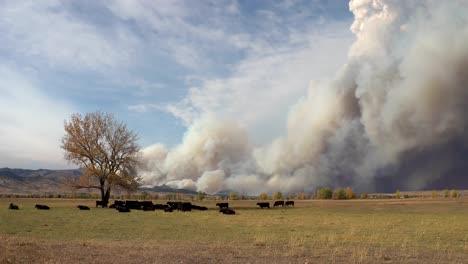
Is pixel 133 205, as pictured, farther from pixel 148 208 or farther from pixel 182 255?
pixel 182 255

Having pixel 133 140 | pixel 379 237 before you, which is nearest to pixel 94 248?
pixel 379 237

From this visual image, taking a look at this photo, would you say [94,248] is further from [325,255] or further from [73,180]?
[73,180]

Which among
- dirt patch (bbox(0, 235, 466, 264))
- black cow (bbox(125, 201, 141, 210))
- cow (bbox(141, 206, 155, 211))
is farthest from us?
black cow (bbox(125, 201, 141, 210))

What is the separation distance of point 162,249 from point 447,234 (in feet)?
63.8

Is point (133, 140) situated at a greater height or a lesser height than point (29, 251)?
greater

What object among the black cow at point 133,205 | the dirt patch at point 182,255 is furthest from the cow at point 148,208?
the dirt patch at point 182,255

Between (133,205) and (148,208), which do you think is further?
(133,205)

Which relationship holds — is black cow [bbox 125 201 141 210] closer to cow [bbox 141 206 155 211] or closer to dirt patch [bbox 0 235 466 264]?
cow [bbox 141 206 155 211]

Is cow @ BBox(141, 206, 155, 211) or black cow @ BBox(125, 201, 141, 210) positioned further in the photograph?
black cow @ BBox(125, 201, 141, 210)

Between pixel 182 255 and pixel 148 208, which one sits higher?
pixel 182 255

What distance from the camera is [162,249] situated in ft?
65.1

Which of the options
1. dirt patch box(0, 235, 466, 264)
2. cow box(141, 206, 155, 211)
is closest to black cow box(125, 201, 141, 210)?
cow box(141, 206, 155, 211)

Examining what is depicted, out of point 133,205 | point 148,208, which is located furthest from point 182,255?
point 133,205

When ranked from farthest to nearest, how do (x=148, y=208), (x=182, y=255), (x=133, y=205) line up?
1. (x=133, y=205)
2. (x=148, y=208)
3. (x=182, y=255)
